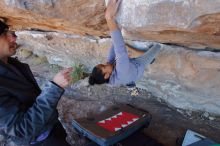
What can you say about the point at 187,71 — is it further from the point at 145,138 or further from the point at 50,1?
the point at 50,1

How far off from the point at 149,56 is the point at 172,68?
0.50 m

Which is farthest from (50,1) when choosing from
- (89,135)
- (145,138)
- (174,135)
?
(174,135)

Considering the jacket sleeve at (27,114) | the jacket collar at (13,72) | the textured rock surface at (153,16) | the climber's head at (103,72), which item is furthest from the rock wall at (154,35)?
the jacket sleeve at (27,114)

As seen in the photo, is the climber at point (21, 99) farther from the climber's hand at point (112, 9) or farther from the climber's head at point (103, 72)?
the climber's head at point (103, 72)

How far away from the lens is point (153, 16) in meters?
2.08

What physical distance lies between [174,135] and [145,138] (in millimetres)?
502

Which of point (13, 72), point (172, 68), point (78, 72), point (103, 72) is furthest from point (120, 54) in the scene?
point (78, 72)

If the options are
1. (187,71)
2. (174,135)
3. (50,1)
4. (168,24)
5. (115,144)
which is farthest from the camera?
(174,135)

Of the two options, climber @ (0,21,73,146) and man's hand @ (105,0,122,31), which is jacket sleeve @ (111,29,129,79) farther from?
climber @ (0,21,73,146)

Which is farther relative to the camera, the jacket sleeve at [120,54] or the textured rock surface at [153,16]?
the jacket sleeve at [120,54]

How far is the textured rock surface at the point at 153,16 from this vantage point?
Answer: 1911mm

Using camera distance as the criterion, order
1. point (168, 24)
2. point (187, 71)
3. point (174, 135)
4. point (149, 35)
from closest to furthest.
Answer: point (168, 24), point (149, 35), point (187, 71), point (174, 135)

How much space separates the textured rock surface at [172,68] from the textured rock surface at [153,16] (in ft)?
0.71

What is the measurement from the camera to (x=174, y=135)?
3.35 meters
